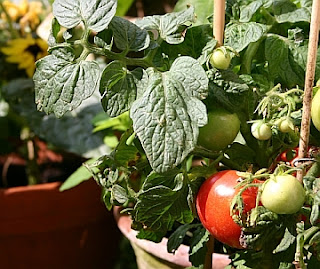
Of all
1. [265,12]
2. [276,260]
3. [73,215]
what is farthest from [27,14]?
[276,260]

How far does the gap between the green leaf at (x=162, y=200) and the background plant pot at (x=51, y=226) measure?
1.59 feet

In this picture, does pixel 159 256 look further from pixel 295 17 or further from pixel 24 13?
pixel 24 13

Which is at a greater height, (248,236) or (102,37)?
(102,37)

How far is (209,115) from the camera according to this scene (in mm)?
511

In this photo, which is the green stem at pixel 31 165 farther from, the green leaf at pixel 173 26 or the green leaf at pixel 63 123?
the green leaf at pixel 173 26

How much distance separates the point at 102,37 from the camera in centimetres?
51

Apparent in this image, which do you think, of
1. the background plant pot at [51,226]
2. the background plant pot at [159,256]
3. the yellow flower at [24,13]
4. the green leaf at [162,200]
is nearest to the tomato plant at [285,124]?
the green leaf at [162,200]

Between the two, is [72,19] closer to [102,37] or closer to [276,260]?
[102,37]

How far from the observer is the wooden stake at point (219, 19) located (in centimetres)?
53

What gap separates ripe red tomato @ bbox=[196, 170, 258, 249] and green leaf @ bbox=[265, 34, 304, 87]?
13 centimetres

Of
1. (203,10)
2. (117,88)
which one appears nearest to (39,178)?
(203,10)

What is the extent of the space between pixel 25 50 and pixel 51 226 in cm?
35

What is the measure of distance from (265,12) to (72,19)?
22 cm

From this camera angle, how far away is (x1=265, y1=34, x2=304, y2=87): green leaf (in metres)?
0.57
